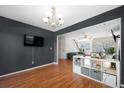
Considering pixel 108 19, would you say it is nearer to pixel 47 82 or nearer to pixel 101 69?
pixel 101 69

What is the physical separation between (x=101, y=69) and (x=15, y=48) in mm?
3497

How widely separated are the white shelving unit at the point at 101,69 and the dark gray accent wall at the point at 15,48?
2.45 m

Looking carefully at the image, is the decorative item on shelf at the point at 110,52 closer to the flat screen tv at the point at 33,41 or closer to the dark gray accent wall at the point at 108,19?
the dark gray accent wall at the point at 108,19

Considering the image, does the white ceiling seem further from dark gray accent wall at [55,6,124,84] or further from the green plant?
the green plant

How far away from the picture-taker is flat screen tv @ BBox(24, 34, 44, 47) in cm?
389

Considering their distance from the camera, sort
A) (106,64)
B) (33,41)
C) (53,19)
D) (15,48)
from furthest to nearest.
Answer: (33,41), (15,48), (106,64), (53,19)

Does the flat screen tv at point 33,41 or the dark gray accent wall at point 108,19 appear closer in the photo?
the dark gray accent wall at point 108,19

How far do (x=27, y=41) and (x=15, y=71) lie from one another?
145 centimetres

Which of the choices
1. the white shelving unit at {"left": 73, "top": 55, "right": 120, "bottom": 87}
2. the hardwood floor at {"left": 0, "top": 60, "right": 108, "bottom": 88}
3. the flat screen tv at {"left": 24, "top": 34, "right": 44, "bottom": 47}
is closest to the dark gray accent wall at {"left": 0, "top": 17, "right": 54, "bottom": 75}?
the flat screen tv at {"left": 24, "top": 34, "right": 44, "bottom": 47}

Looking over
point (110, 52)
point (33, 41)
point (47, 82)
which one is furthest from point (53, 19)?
point (33, 41)

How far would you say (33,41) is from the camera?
13.9ft

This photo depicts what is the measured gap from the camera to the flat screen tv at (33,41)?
12.8 ft

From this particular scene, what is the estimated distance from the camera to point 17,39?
355 centimetres

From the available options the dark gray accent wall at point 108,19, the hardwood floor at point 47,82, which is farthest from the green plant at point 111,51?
the hardwood floor at point 47,82
